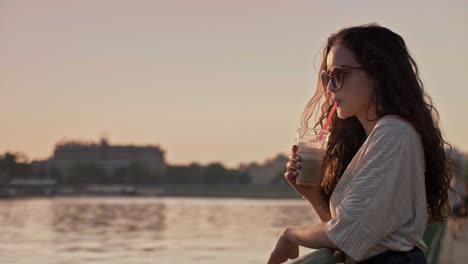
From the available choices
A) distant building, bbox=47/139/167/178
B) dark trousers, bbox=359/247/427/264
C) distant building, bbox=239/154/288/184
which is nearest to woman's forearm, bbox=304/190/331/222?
dark trousers, bbox=359/247/427/264

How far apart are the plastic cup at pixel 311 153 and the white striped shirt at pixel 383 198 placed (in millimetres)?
329

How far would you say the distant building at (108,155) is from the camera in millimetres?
167250

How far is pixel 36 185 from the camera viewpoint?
145 m

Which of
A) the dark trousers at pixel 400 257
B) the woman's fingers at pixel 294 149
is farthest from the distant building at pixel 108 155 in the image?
the dark trousers at pixel 400 257

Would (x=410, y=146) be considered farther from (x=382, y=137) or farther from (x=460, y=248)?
(x=460, y=248)

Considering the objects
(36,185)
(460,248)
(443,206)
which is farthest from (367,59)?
(36,185)

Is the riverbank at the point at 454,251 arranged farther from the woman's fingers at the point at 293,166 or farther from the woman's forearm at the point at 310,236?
the woman's forearm at the point at 310,236

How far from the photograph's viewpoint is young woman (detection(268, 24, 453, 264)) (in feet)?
7.41

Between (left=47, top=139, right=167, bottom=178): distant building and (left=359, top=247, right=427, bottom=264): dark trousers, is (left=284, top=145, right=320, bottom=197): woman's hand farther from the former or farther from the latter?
(left=47, top=139, right=167, bottom=178): distant building

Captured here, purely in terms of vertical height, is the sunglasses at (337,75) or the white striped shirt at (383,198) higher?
the sunglasses at (337,75)

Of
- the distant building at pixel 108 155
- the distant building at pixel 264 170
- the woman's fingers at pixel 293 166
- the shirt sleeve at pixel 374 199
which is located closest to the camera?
the shirt sleeve at pixel 374 199

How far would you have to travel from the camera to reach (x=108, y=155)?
574 feet

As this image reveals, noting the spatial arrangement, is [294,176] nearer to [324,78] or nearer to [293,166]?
[293,166]

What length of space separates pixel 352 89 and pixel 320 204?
16.5 inches
